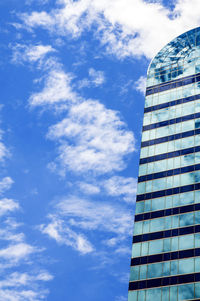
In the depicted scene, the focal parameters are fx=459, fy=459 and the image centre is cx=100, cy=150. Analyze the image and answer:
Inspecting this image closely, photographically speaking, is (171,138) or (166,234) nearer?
(166,234)

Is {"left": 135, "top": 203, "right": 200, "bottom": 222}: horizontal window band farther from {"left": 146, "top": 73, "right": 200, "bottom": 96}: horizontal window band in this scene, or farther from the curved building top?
the curved building top

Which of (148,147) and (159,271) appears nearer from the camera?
(159,271)

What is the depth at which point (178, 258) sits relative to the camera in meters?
70.3

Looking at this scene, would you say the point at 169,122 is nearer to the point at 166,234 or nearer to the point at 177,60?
the point at 177,60

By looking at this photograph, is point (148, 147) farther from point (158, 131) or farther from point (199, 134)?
point (199, 134)

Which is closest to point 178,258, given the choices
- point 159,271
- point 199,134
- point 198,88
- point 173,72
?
point 159,271

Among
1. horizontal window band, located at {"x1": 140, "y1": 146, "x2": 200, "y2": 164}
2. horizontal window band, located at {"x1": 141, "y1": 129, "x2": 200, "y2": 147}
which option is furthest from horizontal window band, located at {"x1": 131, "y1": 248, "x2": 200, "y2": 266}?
horizontal window band, located at {"x1": 141, "y1": 129, "x2": 200, "y2": 147}

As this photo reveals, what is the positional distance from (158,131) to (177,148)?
7.02m

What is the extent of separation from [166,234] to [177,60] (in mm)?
42391

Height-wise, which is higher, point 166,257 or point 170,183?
point 170,183

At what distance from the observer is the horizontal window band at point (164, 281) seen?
6725cm

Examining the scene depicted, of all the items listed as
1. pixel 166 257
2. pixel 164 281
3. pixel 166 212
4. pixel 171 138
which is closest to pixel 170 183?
pixel 166 212

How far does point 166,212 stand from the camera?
76750mm

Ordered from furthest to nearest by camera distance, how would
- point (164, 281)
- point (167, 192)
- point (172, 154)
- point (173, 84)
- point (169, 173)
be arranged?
point (173, 84) → point (172, 154) → point (169, 173) → point (167, 192) → point (164, 281)
